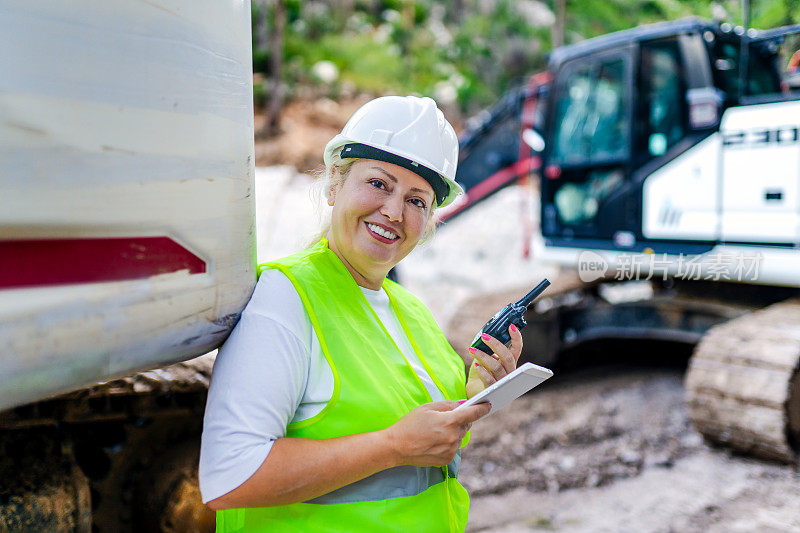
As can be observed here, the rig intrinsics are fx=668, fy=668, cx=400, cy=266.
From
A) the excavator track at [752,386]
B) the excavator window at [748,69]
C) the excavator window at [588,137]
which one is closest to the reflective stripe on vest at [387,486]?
the excavator track at [752,386]

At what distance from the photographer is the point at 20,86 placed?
35.7 inches

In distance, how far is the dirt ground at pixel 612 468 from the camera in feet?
10.1

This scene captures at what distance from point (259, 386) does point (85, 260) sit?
0.35 m

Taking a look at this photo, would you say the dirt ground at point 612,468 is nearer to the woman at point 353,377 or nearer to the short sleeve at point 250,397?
the woman at point 353,377

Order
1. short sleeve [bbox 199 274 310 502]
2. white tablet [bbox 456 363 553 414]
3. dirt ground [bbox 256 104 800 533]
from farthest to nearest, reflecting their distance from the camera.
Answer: dirt ground [bbox 256 104 800 533] → white tablet [bbox 456 363 553 414] → short sleeve [bbox 199 274 310 502]

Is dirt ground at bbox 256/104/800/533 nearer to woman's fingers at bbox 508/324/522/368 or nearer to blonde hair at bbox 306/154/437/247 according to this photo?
blonde hair at bbox 306/154/437/247

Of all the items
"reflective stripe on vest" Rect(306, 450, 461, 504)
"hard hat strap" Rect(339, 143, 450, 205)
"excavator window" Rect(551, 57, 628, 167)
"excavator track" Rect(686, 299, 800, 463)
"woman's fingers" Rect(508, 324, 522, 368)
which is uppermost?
"excavator window" Rect(551, 57, 628, 167)

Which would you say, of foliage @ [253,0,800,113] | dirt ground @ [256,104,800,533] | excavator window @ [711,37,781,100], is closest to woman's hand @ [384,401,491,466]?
dirt ground @ [256,104,800,533]

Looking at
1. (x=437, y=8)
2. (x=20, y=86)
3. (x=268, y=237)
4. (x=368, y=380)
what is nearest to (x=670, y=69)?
(x=368, y=380)

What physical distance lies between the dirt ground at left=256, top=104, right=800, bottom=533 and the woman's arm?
26.6 inches

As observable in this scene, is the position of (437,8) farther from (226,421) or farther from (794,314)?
(226,421)

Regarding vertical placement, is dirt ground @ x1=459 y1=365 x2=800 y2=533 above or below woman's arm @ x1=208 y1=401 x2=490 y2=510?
below

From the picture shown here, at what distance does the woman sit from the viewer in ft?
3.81

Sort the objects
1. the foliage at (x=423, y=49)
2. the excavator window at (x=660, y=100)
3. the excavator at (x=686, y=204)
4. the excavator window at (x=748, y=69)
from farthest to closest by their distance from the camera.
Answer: the foliage at (x=423, y=49)
the excavator window at (x=660, y=100)
the excavator window at (x=748, y=69)
the excavator at (x=686, y=204)
